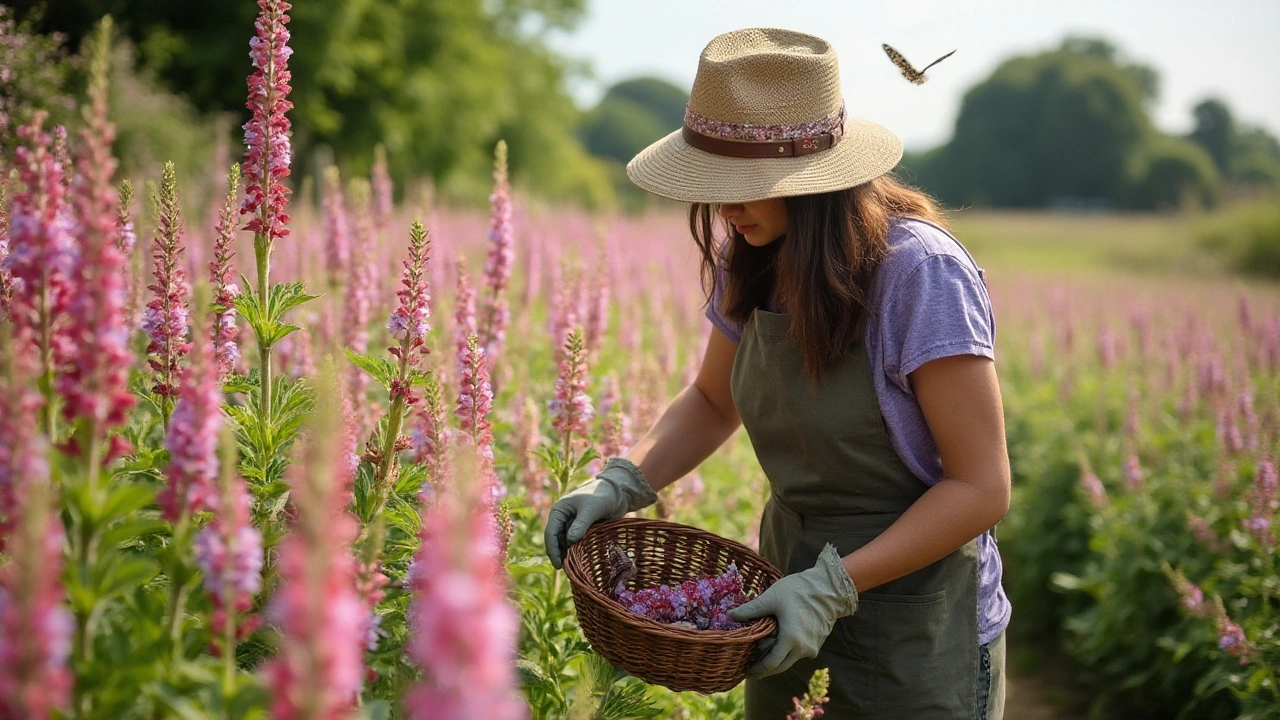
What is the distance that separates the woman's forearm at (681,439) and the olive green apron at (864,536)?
410 millimetres

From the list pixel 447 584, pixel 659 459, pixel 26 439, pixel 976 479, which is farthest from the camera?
pixel 659 459

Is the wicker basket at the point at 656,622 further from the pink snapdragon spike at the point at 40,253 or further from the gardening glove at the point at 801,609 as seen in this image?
the pink snapdragon spike at the point at 40,253

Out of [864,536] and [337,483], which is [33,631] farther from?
[864,536]

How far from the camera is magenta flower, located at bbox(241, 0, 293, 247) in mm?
2162

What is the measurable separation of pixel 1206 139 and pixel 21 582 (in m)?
84.7

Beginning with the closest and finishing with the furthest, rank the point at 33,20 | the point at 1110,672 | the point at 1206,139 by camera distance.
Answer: the point at 33,20, the point at 1110,672, the point at 1206,139

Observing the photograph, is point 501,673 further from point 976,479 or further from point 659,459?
point 659,459

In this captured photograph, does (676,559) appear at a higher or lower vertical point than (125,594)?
lower

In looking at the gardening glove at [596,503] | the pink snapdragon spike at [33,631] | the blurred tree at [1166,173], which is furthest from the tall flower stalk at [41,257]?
the blurred tree at [1166,173]

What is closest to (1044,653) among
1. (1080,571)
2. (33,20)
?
(1080,571)

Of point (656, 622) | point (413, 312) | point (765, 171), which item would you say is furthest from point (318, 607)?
point (765, 171)

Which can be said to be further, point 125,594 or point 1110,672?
point 1110,672

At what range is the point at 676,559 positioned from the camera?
110 inches

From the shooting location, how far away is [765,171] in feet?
8.07
